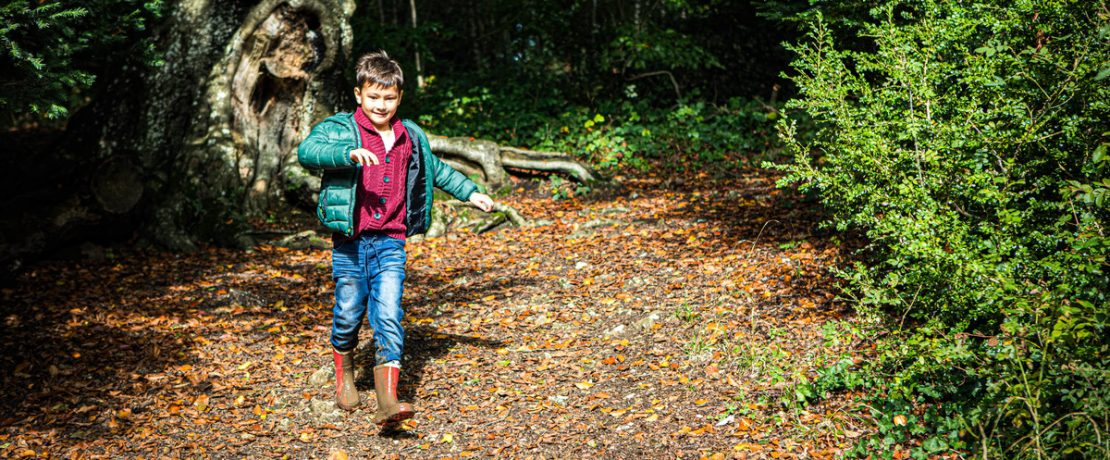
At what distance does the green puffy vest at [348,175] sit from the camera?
413cm

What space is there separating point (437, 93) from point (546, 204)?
5.05 m

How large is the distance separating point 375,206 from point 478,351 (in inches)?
61.4

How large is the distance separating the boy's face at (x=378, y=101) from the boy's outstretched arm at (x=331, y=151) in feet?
0.56

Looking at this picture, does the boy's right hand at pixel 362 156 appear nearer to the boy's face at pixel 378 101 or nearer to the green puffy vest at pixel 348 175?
the green puffy vest at pixel 348 175

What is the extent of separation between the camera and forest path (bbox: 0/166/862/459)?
4.29m

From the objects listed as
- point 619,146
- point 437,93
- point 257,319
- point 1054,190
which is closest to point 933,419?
point 1054,190

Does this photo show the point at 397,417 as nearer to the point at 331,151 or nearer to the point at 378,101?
the point at 331,151

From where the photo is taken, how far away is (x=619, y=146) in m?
11.3

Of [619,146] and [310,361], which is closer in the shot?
[310,361]

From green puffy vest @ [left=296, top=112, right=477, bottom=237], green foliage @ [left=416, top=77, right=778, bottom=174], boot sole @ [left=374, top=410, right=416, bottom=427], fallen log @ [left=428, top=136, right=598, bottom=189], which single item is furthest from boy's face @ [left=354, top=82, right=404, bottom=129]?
green foliage @ [left=416, top=77, right=778, bottom=174]

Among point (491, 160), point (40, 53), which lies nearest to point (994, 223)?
point (40, 53)

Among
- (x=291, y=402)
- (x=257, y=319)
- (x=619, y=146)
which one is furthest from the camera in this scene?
(x=619, y=146)

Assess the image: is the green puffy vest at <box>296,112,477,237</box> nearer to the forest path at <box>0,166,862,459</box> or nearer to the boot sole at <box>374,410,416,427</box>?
the boot sole at <box>374,410,416,427</box>

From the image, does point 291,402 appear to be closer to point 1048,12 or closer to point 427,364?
point 427,364
